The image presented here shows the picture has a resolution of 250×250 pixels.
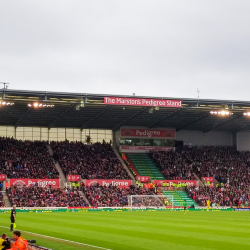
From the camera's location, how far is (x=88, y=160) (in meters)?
66.9

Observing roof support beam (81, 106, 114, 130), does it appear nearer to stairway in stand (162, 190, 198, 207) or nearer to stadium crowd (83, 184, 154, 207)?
stadium crowd (83, 184, 154, 207)

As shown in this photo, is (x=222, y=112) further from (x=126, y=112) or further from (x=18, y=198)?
(x=18, y=198)

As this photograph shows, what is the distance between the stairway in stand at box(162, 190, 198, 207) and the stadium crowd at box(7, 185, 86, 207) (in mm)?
12874

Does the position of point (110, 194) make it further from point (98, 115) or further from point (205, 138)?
point (205, 138)

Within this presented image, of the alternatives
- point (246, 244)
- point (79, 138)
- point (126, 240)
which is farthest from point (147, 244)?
point (79, 138)

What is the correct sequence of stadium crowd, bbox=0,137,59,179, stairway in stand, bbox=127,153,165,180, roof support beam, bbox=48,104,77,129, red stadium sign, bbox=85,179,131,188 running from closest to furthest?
roof support beam, bbox=48,104,77,129
stadium crowd, bbox=0,137,59,179
red stadium sign, bbox=85,179,131,188
stairway in stand, bbox=127,153,165,180

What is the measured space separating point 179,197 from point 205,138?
1937 centimetres

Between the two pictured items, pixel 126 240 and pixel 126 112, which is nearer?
pixel 126 240

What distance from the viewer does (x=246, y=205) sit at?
6188 cm

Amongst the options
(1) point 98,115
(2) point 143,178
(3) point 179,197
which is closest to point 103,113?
(1) point 98,115

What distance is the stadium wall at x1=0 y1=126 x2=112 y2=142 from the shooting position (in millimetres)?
69562

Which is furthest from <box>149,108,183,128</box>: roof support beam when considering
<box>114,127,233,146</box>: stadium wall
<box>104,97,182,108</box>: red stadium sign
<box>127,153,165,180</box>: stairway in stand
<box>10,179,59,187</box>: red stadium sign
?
<box>10,179,59,187</box>: red stadium sign

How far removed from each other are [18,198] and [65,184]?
859cm

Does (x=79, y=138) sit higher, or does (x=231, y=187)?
(x=79, y=138)
